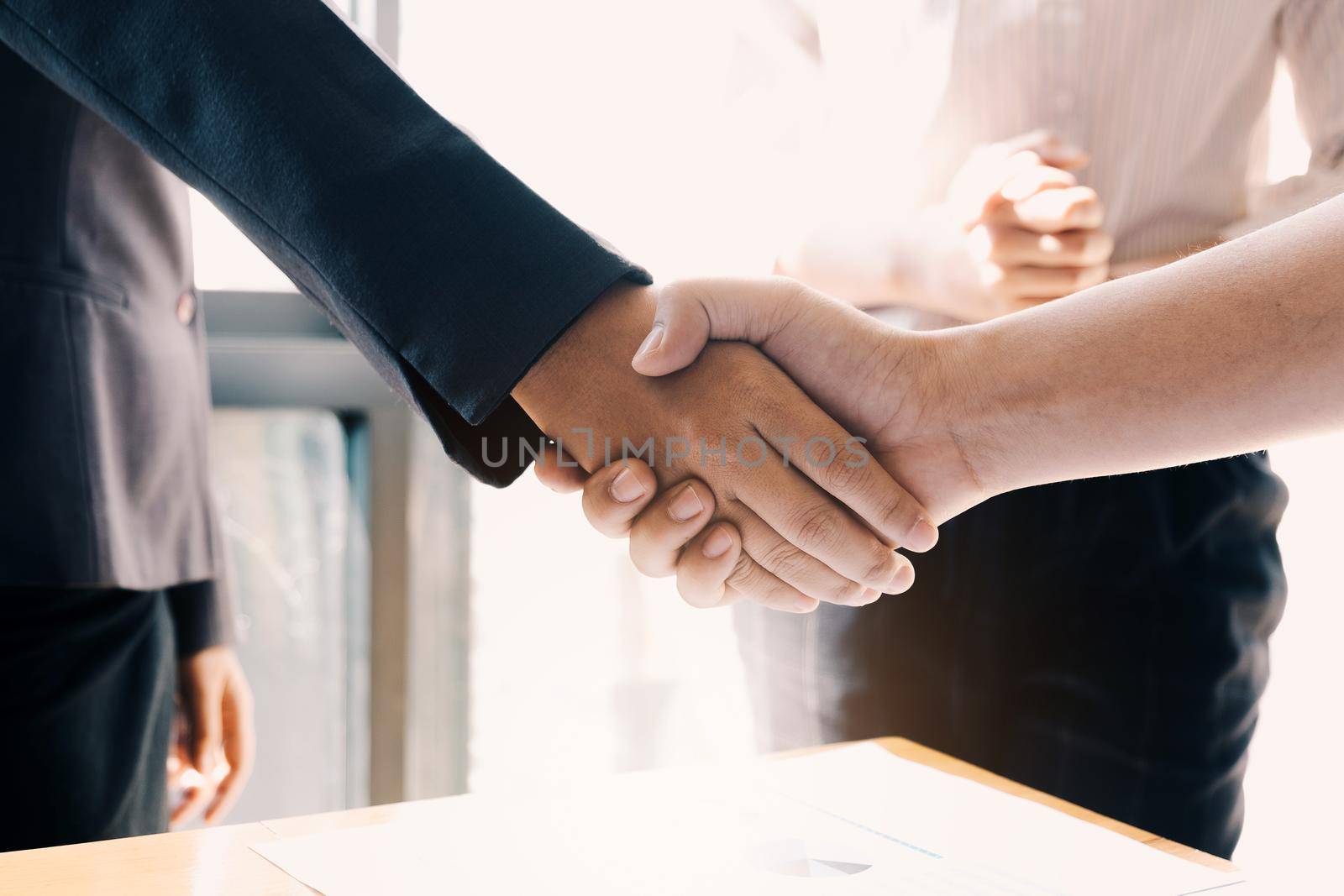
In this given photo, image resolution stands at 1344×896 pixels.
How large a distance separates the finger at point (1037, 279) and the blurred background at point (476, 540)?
703 mm

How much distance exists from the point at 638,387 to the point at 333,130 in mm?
286

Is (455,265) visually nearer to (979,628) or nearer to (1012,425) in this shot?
(1012,425)

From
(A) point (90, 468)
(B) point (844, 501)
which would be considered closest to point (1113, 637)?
(B) point (844, 501)

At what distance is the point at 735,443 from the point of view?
870mm

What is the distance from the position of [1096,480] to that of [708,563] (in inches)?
12.9

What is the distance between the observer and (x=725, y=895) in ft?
1.78

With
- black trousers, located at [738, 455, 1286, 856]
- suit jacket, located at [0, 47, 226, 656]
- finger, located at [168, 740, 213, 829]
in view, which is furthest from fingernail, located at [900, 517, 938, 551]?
finger, located at [168, 740, 213, 829]

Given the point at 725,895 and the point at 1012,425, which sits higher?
the point at 1012,425

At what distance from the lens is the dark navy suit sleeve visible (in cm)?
75

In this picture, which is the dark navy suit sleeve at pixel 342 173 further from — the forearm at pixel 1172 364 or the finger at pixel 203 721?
the finger at pixel 203 721

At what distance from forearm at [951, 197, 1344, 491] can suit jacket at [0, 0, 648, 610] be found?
28 cm

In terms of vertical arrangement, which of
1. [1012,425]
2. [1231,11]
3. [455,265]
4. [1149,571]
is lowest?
[1149,571]

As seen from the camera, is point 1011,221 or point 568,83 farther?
point 568,83

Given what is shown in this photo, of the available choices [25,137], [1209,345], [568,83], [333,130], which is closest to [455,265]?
[333,130]
